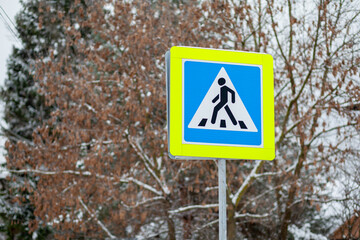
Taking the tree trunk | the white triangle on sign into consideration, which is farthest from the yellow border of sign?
the tree trunk

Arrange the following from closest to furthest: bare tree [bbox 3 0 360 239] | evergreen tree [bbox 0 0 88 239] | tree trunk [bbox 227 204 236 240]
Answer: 1. bare tree [bbox 3 0 360 239]
2. tree trunk [bbox 227 204 236 240]
3. evergreen tree [bbox 0 0 88 239]

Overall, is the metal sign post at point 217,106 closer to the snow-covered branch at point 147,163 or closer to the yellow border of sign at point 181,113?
the yellow border of sign at point 181,113

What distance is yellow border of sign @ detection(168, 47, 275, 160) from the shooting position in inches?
136

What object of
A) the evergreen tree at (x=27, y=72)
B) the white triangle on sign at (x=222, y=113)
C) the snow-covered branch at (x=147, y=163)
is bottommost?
the white triangle on sign at (x=222, y=113)

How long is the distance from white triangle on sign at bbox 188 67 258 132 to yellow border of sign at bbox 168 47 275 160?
0.11 m

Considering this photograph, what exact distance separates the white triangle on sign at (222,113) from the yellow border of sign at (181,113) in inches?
4.5

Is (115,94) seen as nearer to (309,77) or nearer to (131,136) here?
(131,136)

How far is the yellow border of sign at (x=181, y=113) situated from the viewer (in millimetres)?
3455

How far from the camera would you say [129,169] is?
14953mm

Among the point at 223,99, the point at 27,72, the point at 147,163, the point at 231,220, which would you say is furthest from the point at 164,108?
the point at 223,99

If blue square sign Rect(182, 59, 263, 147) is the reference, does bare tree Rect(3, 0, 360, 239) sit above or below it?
above

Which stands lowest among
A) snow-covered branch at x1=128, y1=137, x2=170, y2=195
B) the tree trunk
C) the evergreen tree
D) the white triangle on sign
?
the tree trunk

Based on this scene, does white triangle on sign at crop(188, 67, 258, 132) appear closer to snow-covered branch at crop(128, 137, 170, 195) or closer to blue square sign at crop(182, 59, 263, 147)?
blue square sign at crop(182, 59, 263, 147)

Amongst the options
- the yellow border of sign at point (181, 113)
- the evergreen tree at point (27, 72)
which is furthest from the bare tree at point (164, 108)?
the yellow border of sign at point (181, 113)
